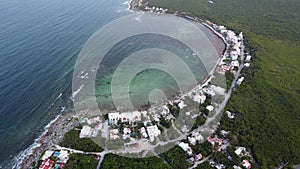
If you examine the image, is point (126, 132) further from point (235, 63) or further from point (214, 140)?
point (235, 63)

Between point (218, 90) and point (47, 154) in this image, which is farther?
point (218, 90)

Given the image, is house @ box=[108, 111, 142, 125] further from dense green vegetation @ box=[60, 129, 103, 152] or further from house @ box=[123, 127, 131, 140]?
dense green vegetation @ box=[60, 129, 103, 152]

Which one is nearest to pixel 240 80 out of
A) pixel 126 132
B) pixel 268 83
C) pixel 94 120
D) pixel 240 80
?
pixel 240 80

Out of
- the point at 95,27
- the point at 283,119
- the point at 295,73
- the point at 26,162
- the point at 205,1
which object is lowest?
the point at 26,162

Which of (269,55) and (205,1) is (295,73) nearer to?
(269,55)

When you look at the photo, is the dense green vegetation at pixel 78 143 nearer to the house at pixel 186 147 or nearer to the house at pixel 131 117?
the house at pixel 131 117

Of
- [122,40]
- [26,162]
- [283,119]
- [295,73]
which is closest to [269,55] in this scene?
[295,73]
